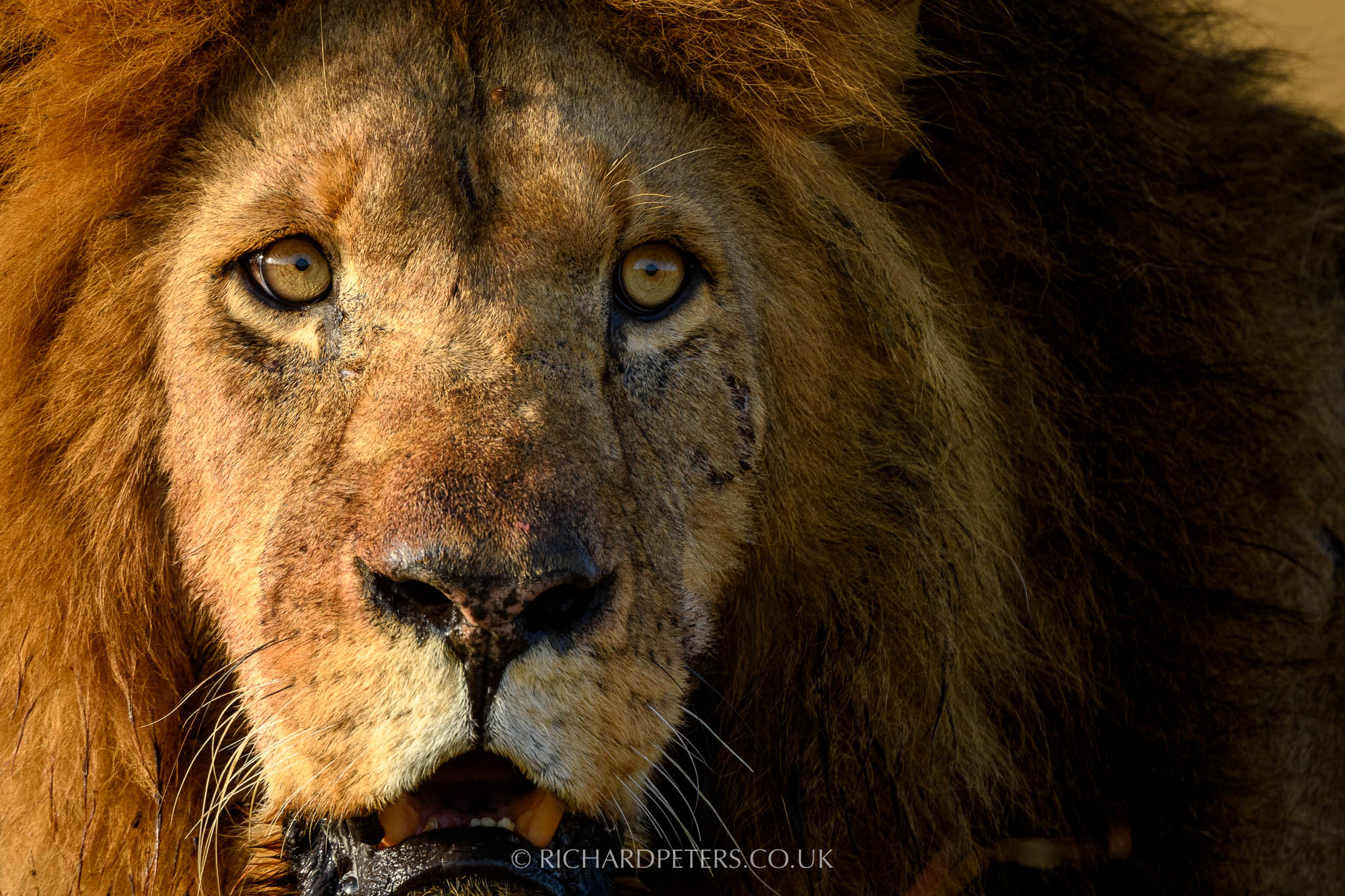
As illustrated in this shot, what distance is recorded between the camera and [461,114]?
254 centimetres

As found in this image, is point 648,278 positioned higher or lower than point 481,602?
higher

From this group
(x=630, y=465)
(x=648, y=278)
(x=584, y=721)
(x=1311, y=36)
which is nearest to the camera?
(x=584, y=721)

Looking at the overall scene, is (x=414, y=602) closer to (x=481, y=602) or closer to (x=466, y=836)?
(x=481, y=602)

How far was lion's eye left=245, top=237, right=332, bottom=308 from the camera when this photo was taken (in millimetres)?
2516

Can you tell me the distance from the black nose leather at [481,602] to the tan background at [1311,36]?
3.03m

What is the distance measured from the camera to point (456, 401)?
229 cm

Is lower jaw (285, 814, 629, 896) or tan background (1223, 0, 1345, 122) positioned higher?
tan background (1223, 0, 1345, 122)

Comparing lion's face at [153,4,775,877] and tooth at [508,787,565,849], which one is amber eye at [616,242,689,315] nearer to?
lion's face at [153,4,775,877]

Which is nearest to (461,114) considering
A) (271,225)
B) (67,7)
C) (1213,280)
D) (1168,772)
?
(271,225)

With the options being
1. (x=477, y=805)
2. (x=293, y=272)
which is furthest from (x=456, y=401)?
(x=477, y=805)

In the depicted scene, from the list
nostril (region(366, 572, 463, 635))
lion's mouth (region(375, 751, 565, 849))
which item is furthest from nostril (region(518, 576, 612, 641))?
lion's mouth (region(375, 751, 565, 849))

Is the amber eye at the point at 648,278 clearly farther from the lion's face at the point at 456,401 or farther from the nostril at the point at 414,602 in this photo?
the nostril at the point at 414,602

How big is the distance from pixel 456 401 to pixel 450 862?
71 centimetres

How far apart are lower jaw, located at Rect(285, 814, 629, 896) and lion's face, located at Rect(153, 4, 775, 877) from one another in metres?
0.06
